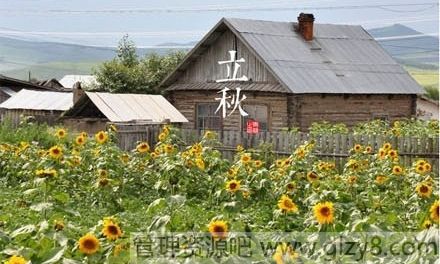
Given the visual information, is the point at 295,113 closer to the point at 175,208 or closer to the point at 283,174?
the point at 283,174

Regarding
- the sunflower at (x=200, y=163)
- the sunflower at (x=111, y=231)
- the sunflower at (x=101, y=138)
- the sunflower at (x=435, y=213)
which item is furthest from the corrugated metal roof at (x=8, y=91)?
the sunflower at (x=435, y=213)

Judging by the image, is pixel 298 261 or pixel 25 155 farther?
pixel 25 155

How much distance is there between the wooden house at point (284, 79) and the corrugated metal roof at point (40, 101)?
4.76 meters

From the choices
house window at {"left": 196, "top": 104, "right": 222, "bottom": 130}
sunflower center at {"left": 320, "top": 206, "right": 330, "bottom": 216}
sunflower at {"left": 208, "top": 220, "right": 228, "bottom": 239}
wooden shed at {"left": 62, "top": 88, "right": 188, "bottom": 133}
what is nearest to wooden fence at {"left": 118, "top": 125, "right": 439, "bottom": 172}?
wooden shed at {"left": 62, "top": 88, "right": 188, "bottom": 133}

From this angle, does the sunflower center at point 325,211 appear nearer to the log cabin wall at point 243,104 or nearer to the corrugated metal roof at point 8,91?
the log cabin wall at point 243,104

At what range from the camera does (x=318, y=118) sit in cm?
2253

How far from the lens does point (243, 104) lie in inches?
934

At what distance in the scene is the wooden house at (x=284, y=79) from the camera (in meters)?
22.2

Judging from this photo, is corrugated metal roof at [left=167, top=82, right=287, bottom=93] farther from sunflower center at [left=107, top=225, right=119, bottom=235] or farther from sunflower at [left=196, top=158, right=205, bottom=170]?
sunflower center at [left=107, top=225, right=119, bottom=235]

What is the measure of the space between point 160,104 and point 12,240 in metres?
17.1

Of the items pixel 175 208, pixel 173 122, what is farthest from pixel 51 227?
pixel 173 122

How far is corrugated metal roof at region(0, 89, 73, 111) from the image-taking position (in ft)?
92.9

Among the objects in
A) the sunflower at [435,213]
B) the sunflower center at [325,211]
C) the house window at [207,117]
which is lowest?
the sunflower center at [325,211]

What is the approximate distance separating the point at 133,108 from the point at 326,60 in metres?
6.55
